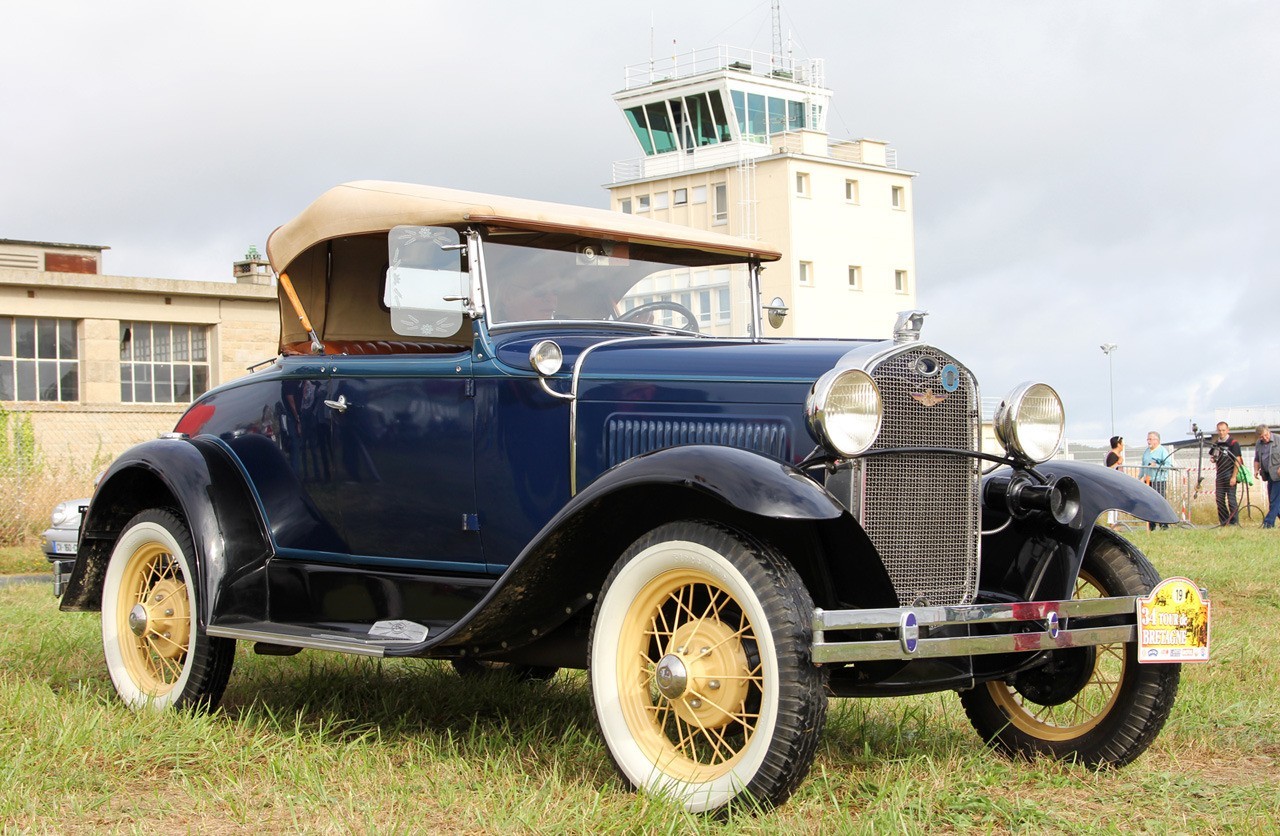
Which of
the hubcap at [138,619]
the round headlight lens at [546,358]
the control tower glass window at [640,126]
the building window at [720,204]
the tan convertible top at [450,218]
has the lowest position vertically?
the hubcap at [138,619]

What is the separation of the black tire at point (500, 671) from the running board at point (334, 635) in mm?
1250

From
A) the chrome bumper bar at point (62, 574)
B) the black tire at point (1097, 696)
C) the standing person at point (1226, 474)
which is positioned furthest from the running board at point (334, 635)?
the standing person at point (1226, 474)

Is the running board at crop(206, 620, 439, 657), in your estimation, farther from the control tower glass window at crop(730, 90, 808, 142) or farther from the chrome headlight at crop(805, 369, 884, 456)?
the control tower glass window at crop(730, 90, 808, 142)

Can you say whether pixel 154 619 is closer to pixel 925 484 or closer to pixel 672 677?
pixel 672 677

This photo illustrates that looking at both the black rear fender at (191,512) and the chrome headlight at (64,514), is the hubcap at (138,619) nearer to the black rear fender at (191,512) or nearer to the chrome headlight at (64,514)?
the black rear fender at (191,512)

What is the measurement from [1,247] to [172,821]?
3315cm

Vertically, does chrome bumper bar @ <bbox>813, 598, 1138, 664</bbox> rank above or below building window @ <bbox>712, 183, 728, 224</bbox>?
below

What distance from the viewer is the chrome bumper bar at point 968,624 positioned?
12.1ft

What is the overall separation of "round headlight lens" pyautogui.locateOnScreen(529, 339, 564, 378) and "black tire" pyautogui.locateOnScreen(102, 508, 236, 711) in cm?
184

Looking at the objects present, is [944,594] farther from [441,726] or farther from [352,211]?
[352,211]

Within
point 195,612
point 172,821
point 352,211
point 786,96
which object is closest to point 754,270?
point 352,211

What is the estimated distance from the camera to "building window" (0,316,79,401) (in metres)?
27.5

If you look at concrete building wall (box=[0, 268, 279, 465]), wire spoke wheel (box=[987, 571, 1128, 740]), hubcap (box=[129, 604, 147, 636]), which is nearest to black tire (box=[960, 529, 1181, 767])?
wire spoke wheel (box=[987, 571, 1128, 740])

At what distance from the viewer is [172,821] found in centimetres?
399
